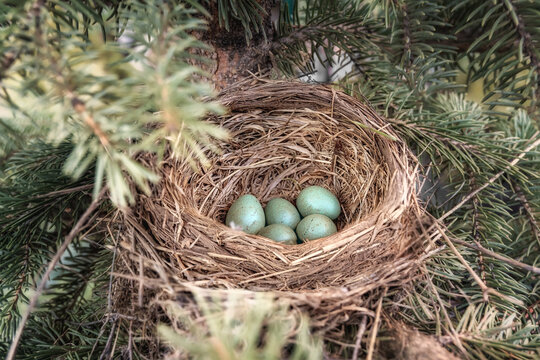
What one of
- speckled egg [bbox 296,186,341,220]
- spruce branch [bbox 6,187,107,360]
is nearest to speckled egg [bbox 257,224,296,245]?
speckled egg [bbox 296,186,341,220]

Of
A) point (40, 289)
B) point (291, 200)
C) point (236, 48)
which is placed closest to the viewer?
point (40, 289)

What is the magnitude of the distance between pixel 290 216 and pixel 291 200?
0.12 metres

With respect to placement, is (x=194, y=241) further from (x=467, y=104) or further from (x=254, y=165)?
(x=467, y=104)

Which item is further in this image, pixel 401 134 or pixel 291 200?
pixel 291 200

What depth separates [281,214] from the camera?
4.42 ft

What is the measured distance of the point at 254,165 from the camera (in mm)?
1332

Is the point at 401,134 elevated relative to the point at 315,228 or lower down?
elevated

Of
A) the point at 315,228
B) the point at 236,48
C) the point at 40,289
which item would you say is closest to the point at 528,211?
the point at 315,228

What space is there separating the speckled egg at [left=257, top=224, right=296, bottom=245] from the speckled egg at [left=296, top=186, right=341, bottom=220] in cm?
11

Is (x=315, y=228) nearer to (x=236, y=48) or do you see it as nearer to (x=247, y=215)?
(x=247, y=215)

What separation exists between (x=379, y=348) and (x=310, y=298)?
0.12 metres

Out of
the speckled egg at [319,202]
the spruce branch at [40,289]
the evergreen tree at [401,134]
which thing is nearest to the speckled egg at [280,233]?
the speckled egg at [319,202]

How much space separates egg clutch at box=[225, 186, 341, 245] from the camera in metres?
1.25

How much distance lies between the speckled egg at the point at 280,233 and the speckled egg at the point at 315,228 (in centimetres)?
3
